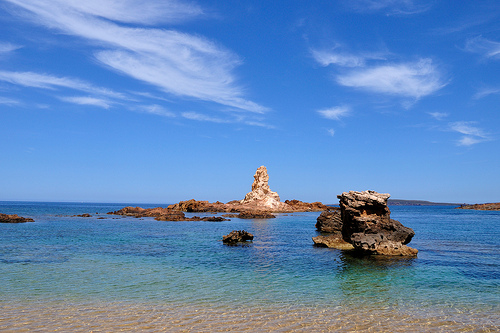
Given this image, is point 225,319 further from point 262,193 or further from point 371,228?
point 262,193

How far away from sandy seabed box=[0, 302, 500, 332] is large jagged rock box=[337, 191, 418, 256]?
1522 centimetres

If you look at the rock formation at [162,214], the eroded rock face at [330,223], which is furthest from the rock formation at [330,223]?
the rock formation at [162,214]

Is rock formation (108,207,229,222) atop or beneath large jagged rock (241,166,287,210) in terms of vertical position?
beneath

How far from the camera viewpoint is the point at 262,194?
136 meters

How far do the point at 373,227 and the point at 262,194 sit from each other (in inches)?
4093

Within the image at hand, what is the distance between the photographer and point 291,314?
1438 centimetres

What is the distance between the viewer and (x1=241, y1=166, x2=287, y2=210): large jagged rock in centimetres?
13338

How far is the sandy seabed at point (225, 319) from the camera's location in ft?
41.6

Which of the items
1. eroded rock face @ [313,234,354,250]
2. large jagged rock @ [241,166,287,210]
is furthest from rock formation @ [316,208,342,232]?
large jagged rock @ [241,166,287,210]

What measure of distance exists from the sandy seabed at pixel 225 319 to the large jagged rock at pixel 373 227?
1522cm

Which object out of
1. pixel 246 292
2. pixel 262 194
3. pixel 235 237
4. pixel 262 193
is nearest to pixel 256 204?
pixel 262 194

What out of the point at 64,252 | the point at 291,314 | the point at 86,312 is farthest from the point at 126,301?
the point at 64,252

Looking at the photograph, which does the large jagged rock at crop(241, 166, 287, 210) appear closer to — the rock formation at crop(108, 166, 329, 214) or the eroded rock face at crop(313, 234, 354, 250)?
the rock formation at crop(108, 166, 329, 214)

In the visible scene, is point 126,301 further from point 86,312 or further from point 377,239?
point 377,239
